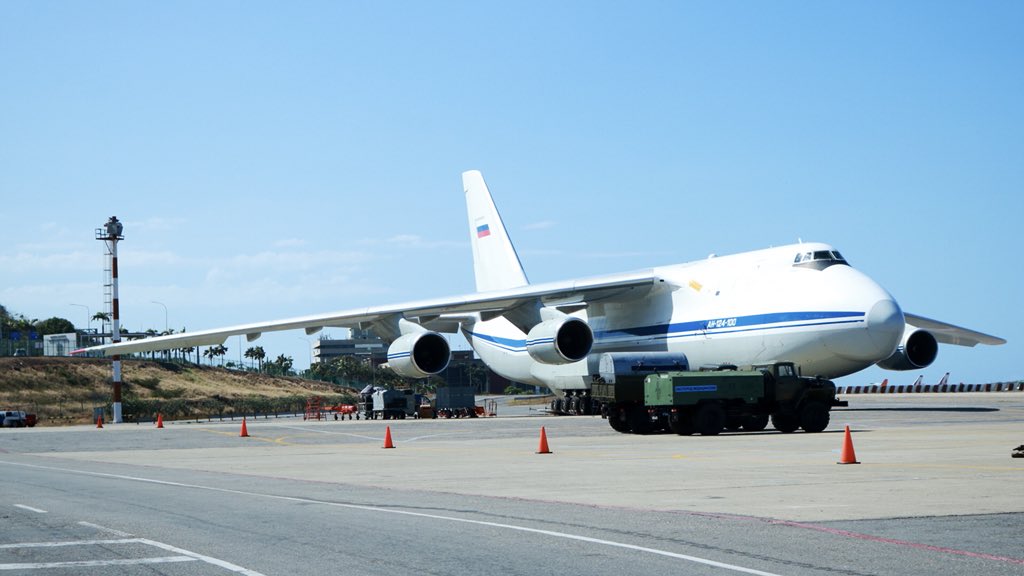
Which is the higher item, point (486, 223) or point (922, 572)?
point (486, 223)

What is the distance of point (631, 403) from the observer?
32.3 m

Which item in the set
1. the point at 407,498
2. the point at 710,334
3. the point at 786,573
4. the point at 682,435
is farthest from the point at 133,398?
the point at 786,573

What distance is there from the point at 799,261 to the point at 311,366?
151526 mm

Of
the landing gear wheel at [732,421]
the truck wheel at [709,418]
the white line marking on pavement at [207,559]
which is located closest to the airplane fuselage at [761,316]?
the landing gear wheel at [732,421]

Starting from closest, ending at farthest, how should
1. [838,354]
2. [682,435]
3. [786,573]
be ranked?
[786,573] < [682,435] < [838,354]

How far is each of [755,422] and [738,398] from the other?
5.73 feet

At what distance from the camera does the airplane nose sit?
34344mm

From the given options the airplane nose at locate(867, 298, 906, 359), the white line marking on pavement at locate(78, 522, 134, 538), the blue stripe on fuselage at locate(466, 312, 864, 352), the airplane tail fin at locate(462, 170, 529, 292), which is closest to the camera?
the white line marking on pavement at locate(78, 522, 134, 538)

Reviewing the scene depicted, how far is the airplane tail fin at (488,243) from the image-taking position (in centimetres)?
5450

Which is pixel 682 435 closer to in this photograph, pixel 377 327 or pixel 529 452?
pixel 529 452

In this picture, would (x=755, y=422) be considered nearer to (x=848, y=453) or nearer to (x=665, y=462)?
Answer: (x=665, y=462)

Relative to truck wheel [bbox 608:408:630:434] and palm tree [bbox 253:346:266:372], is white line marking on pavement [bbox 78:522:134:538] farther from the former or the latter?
palm tree [bbox 253:346:266:372]

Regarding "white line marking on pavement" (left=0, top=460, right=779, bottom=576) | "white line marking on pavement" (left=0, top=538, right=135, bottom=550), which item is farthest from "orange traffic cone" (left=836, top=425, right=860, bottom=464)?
"white line marking on pavement" (left=0, top=538, right=135, bottom=550)

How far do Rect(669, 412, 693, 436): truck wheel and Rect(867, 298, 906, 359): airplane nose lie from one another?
25.4 feet
